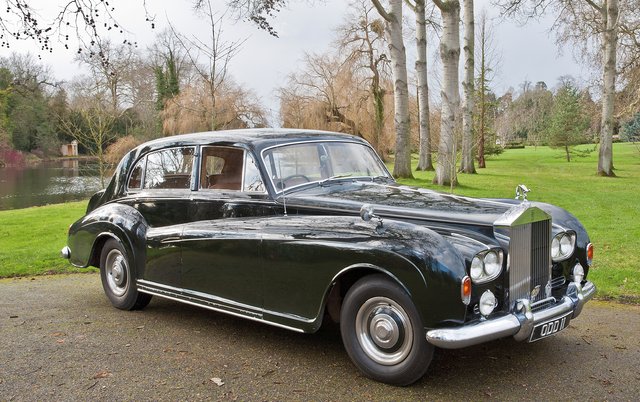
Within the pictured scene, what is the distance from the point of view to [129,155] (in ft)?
20.5

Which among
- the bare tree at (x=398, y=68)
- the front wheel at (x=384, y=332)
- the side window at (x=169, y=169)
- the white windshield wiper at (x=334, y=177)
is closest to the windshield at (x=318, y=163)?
the white windshield wiper at (x=334, y=177)

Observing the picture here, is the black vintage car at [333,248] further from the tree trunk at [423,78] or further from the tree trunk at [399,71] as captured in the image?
the tree trunk at [423,78]

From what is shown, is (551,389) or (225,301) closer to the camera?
(551,389)

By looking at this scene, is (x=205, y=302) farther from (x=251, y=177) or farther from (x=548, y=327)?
(x=548, y=327)

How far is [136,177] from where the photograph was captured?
19.9 feet

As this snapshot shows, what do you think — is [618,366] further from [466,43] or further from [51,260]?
[466,43]

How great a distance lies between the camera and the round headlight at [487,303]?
12.0ft

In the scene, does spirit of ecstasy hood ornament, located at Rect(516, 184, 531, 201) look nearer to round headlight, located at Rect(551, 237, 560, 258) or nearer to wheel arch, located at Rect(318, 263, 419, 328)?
round headlight, located at Rect(551, 237, 560, 258)

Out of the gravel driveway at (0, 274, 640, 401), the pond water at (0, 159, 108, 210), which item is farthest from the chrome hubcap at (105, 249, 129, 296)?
Answer: the pond water at (0, 159, 108, 210)

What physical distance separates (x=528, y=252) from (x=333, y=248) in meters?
1.45

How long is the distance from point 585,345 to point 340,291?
2.17 m

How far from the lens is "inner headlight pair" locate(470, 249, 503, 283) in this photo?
12.0 feet

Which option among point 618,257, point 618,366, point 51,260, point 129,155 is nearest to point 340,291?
point 618,366

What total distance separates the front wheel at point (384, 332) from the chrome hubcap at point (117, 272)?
9.85ft
